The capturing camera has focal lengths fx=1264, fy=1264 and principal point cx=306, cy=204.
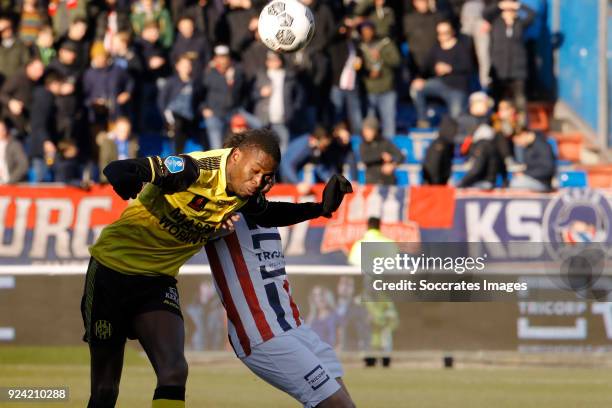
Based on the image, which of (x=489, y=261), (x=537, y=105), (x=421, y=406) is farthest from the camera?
(x=537, y=105)

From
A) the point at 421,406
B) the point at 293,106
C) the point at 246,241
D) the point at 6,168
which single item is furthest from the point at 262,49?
the point at 246,241

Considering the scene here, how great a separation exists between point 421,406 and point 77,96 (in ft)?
33.1

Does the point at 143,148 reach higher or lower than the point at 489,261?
higher

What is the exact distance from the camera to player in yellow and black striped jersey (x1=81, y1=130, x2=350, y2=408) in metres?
7.34

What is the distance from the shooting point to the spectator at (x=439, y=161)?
19047 mm

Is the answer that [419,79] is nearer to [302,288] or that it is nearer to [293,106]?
[293,106]

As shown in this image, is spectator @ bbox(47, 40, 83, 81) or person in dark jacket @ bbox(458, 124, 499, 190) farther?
spectator @ bbox(47, 40, 83, 81)

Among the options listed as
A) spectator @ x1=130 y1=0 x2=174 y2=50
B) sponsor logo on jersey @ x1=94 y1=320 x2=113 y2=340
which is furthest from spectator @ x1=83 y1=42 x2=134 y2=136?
sponsor logo on jersey @ x1=94 y1=320 x2=113 y2=340

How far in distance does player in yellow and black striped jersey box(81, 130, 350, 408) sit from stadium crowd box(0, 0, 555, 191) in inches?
439

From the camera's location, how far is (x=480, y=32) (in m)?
21.4

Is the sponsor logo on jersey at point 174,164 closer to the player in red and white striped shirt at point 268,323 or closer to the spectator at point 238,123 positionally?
the player in red and white striped shirt at point 268,323

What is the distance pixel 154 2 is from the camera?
2136 centimetres

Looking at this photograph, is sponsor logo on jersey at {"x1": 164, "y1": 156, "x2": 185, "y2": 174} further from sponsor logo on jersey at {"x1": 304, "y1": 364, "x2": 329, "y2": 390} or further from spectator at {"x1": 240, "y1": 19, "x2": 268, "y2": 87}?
spectator at {"x1": 240, "y1": 19, "x2": 268, "y2": 87}

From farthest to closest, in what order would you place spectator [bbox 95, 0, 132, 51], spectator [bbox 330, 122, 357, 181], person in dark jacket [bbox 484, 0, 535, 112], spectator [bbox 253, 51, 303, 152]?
person in dark jacket [bbox 484, 0, 535, 112] → spectator [bbox 95, 0, 132, 51] → spectator [bbox 253, 51, 303, 152] → spectator [bbox 330, 122, 357, 181]
